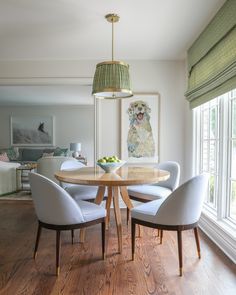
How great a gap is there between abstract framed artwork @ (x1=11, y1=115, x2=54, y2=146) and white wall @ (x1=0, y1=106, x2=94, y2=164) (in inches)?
5.6

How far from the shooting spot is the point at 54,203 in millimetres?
2035

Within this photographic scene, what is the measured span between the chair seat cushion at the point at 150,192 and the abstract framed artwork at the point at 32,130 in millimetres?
6115

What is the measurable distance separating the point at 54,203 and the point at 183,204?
0.98 m

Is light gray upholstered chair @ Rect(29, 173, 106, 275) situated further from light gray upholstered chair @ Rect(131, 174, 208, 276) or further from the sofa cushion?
the sofa cushion

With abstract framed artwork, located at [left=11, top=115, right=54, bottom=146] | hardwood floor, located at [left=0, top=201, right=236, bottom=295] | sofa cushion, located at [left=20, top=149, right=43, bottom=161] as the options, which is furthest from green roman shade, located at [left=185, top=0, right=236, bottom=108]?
abstract framed artwork, located at [left=11, top=115, right=54, bottom=146]

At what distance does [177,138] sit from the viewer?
3.99 m

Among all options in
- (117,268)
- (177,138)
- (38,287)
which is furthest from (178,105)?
(38,287)

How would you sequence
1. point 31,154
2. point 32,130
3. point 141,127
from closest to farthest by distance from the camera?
point 141,127 < point 31,154 < point 32,130

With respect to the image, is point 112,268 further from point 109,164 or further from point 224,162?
point 224,162

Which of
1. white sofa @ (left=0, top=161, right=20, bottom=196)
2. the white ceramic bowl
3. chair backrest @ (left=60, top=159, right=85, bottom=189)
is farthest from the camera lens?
white sofa @ (left=0, top=161, right=20, bottom=196)

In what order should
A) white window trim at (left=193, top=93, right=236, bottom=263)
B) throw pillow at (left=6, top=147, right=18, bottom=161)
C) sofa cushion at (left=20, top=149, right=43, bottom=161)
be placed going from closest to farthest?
white window trim at (left=193, top=93, right=236, bottom=263)
throw pillow at (left=6, top=147, right=18, bottom=161)
sofa cushion at (left=20, top=149, right=43, bottom=161)

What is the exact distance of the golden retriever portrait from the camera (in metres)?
3.95

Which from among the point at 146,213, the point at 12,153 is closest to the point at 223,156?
the point at 146,213

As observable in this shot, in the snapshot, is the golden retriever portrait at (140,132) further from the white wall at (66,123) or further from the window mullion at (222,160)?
the white wall at (66,123)
